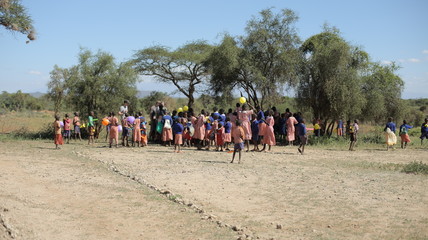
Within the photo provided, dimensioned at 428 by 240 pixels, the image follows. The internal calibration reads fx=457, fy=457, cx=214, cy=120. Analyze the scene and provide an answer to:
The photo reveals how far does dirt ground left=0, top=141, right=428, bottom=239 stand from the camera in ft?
26.1

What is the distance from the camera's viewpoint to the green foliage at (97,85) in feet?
79.3

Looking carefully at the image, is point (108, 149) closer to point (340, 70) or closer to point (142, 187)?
point (142, 187)

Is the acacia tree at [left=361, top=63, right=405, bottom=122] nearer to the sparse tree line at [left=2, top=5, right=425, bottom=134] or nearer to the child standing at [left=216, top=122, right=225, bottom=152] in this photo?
the sparse tree line at [left=2, top=5, right=425, bottom=134]

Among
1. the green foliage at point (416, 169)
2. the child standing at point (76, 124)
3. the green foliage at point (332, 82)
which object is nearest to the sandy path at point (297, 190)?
the green foliage at point (416, 169)

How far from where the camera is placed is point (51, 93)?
3788cm

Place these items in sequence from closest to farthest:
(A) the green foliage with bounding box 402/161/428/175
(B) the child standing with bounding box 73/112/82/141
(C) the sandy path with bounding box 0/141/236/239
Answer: (C) the sandy path with bounding box 0/141/236/239, (A) the green foliage with bounding box 402/161/428/175, (B) the child standing with bounding box 73/112/82/141

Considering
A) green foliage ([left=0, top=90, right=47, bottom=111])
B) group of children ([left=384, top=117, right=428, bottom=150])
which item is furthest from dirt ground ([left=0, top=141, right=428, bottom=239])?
green foliage ([left=0, top=90, right=47, bottom=111])

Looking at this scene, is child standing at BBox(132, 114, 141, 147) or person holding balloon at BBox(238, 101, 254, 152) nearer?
person holding balloon at BBox(238, 101, 254, 152)

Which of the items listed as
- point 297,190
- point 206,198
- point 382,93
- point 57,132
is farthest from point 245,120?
point 382,93

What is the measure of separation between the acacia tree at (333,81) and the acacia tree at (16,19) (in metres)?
14.2

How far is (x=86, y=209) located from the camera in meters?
9.35

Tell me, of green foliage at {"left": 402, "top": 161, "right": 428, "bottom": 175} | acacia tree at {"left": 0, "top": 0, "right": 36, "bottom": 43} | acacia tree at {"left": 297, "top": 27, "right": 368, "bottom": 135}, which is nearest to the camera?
green foliage at {"left": 402, "top": 161, "right": 428, "bottom": 175}

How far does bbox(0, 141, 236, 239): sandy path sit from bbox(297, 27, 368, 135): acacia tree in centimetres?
1378

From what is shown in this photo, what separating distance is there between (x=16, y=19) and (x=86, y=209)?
12060 mm
